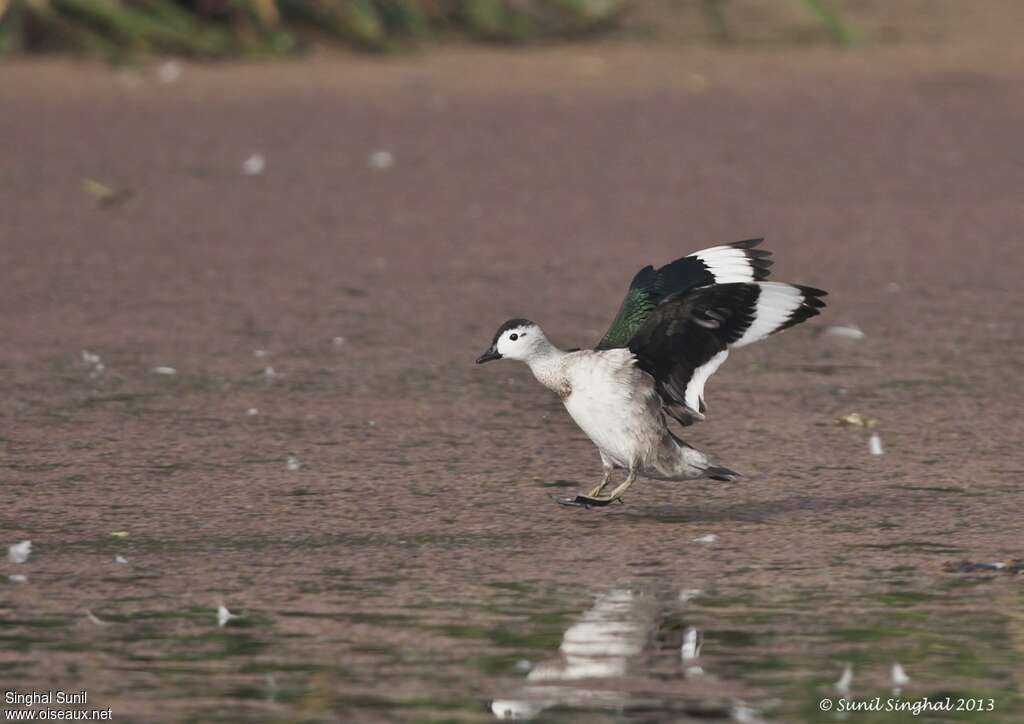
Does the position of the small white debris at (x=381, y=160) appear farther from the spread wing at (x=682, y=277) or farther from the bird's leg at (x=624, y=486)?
the bird's leg at (x=624, y=486)

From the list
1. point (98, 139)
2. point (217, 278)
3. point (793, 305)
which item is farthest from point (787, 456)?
point (98, 139)

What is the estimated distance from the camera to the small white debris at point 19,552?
503 centimetres

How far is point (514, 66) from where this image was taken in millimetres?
12852

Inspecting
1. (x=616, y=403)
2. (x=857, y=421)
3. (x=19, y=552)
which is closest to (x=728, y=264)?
(x=616, y=403)

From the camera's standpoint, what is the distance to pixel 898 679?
422cm

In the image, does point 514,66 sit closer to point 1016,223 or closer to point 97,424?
point 1016,223

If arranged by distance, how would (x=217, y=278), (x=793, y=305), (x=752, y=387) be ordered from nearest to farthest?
(x=793, y=305)
(x=752, y=387)
(x=217, y=278)

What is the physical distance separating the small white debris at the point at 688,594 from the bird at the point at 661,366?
0.61 meters

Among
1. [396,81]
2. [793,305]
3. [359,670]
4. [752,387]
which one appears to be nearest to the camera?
[359,670]

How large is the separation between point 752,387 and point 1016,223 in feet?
9.64

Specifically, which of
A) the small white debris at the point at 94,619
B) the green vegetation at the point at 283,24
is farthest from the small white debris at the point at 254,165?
the small white debris at the point at 94,619

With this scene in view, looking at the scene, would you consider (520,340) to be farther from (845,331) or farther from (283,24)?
(283,24)

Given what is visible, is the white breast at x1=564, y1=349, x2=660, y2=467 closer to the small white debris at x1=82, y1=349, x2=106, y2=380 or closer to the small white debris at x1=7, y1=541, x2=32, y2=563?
the small white debris at x1=7, y1=541, x2=32, y2=563

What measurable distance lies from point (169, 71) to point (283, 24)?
96 centimetres
